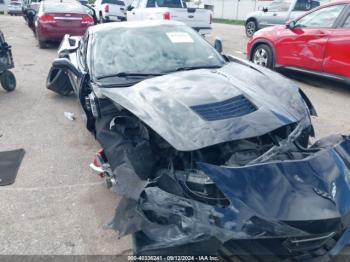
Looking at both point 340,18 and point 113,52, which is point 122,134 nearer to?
point 113,52

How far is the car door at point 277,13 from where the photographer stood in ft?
42.6

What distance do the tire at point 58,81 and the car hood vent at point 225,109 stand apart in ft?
13.3

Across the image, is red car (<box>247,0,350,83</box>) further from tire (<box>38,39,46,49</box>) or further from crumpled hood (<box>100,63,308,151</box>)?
tire (<box>38,39,46,49</box>)

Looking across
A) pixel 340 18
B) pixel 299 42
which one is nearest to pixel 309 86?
pixel 299 42

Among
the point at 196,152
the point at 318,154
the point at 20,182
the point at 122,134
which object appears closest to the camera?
the point at 318,154

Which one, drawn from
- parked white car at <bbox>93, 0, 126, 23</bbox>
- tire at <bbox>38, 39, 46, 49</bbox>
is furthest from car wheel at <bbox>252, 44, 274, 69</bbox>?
parked white car at <bbox>93, 0, 126, 23</bbox>

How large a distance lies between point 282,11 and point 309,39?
277 inches

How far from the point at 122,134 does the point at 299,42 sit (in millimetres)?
5325

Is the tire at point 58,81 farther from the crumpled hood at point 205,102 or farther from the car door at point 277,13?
the car door at point 277,13

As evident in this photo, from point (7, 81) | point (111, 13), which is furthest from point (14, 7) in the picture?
point (7, 81)

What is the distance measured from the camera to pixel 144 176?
2.60 meters

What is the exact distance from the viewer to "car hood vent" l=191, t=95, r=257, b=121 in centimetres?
263

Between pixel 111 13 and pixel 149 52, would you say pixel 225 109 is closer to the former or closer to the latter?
pixel 149 52

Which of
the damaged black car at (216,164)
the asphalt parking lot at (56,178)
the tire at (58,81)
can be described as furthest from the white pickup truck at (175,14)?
the damaged black car at (216,164)
